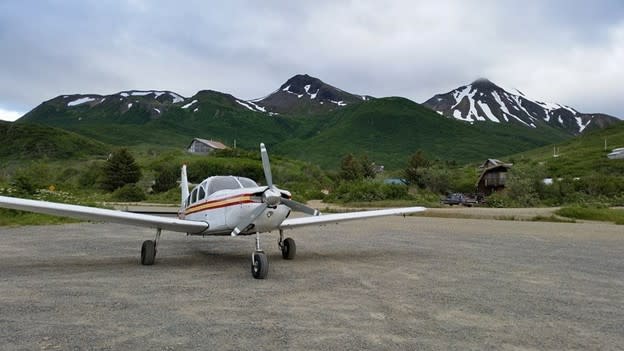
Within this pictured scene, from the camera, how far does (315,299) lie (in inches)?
271

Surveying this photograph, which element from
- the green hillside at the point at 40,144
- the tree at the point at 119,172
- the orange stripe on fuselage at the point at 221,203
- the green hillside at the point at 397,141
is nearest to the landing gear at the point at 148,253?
the orange stripe on fuselage at the point at 221,203

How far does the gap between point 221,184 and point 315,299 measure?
15.0ft

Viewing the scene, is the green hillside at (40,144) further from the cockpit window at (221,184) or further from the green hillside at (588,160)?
the cockpit window at (221,184)

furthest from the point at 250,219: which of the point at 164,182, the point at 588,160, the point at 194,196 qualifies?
the point at 588,160

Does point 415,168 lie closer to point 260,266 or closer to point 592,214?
point 592,214

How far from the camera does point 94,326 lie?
5.22 metres

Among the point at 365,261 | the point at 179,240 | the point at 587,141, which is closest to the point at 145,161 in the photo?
the point at 179,240

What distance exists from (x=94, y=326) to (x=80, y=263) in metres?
5.59

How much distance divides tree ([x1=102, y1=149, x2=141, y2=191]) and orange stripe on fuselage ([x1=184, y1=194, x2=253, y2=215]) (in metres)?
63.2

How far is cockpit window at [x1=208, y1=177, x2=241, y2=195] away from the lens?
10.5m

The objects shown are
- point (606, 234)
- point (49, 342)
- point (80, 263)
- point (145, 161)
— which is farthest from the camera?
point (145, 161)

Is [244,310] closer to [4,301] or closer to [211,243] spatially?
[4,301]

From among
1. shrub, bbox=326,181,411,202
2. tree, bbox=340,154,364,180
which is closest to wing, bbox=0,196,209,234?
shrub, bbox=326,181,411,202

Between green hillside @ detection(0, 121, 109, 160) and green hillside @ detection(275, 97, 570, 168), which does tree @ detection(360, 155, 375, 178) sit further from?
green hillside @ detection(0, 121, 109, 160)
